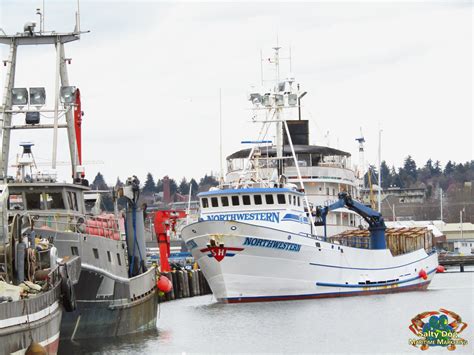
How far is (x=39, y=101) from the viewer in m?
39.4

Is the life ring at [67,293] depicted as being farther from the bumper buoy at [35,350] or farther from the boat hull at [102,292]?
the bumper buoy at [35,350]

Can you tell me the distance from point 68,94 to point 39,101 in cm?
118

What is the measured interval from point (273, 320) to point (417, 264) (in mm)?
27973

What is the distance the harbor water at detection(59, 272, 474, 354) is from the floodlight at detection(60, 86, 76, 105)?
8390 mm

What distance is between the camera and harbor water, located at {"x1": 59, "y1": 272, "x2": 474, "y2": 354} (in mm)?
36250

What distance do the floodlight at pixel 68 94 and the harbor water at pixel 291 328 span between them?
839cm

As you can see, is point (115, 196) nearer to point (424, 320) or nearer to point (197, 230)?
point (424, 320)

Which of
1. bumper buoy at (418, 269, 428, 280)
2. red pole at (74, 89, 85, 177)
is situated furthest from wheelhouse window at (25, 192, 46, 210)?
bumper buoy at (418, 269, 428, 280)

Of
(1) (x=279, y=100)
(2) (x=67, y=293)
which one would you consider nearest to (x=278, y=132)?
(1) (x=279, y=100)

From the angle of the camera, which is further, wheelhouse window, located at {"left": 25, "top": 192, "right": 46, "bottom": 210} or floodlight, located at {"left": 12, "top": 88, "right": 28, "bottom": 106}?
floodlight, located at {"left": 12, "top": 88, "right": 28, "bottom": 106}

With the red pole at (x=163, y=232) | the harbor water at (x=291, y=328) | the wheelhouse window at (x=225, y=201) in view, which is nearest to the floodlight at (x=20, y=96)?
the harbor water at (x=291, y=328)

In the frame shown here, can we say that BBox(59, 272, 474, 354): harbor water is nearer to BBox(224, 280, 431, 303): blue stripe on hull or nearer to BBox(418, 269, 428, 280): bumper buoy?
BBox(224, 280, 431, 303): blue stripe on hull

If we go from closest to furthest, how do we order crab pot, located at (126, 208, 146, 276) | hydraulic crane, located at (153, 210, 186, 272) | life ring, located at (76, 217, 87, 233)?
1. life ring, located at (76, 217, 87, 233)
2. crab pot, located at (126, 208, 146, 276)
3. hydraulic crane, located at (153, 210, 186, 272)

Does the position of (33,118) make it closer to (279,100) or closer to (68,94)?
(68,94)
